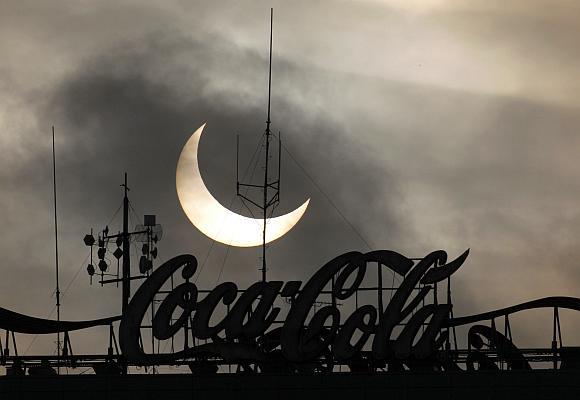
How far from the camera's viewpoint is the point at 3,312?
252 ft

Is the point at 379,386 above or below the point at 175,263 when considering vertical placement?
below

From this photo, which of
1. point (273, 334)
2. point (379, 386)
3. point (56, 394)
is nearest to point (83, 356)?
point (56, 394)

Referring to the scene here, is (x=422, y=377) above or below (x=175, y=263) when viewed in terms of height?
below

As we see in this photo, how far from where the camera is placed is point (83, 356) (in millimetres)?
77750

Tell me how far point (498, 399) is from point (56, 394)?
1785 centimetres

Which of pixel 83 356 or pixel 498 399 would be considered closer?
pixel 498 399

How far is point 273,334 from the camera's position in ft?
250

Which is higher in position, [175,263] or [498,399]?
[175,263]

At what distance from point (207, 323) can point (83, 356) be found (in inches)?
228

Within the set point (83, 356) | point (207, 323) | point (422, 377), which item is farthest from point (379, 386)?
point (83, 356)

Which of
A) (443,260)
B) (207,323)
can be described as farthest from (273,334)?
(443,260)

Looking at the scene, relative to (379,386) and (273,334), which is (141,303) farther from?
(379,386)

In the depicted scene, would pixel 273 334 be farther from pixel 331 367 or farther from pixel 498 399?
pixel 498 399

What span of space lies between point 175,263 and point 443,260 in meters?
11.0
